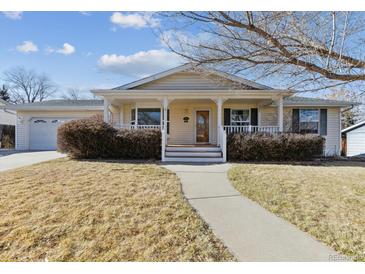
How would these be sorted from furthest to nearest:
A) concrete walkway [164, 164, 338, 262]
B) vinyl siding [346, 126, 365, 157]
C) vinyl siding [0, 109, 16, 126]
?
vinyl siding [0, 109, 16, 126] → vinyl siding [346, 126, 365, 157] → concrete walkway [164, 164, 338, 262]

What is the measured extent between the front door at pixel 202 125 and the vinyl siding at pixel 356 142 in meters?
12.7

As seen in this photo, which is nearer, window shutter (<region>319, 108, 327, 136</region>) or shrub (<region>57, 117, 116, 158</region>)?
shrub (<region>57, 117, 116, 158</region>)

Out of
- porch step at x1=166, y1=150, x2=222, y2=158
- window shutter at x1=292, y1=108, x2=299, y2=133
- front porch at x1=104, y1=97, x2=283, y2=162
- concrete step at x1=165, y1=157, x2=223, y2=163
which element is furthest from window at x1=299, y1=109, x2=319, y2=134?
concrete step at x1=165, y1=157, x2=223, y2=163

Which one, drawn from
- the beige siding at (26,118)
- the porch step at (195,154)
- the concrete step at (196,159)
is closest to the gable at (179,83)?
the porch step at (195,154)

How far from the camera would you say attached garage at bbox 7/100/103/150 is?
54.2 feet

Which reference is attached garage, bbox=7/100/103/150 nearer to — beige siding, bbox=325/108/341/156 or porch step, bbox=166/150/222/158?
porch step, bbox=166/150/222/158

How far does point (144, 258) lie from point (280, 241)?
69.1 inches

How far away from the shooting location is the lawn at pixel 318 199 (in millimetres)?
3463

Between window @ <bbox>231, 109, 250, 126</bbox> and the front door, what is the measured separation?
1482mm

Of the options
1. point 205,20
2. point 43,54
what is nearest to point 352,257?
point 205,20

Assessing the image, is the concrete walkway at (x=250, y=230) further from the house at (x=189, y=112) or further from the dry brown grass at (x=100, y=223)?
the house at (x=189, y=112)

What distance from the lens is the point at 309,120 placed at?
48.8 feet

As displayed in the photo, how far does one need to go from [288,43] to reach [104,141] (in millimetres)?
7770
